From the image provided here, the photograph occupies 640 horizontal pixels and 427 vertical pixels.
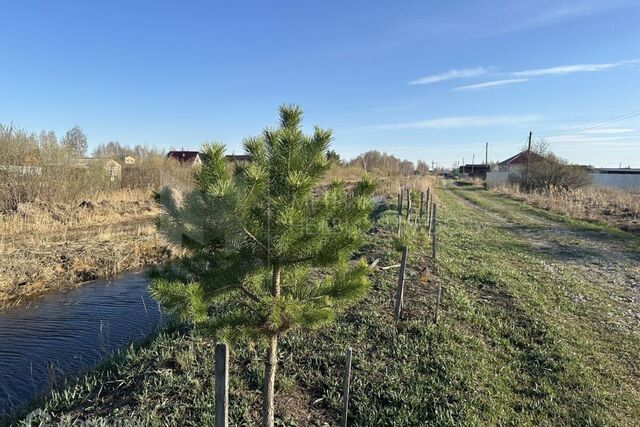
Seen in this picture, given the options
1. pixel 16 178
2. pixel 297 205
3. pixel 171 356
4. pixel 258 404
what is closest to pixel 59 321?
pixel 171 356

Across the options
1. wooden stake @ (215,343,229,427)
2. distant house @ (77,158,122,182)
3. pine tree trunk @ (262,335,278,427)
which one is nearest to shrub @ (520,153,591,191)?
distant house @ (77,158,122,182)

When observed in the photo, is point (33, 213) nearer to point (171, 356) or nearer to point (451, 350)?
point (171, 356)

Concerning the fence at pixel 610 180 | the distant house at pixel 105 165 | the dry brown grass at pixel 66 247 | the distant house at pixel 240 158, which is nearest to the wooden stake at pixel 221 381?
the distant house at pixel 240 158

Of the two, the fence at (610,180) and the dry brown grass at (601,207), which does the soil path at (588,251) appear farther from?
the fence at (610,180)

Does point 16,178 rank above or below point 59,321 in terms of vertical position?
above

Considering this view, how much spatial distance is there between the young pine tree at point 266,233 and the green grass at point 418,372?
1481 millimetres

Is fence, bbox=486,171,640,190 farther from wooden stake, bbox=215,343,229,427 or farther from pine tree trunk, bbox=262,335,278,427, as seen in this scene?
wooden stake, bbox=215,343,229,427

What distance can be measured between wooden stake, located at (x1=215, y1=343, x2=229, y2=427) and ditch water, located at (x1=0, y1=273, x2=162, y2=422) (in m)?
4.04

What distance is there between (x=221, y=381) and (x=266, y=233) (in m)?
0.86

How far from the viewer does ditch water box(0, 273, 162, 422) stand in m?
5.80

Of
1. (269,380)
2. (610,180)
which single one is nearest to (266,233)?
(269,380)

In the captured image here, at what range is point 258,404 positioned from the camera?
3.90 meters

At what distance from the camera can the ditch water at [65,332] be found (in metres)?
5.80

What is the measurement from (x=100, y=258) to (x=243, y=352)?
29.2ft
